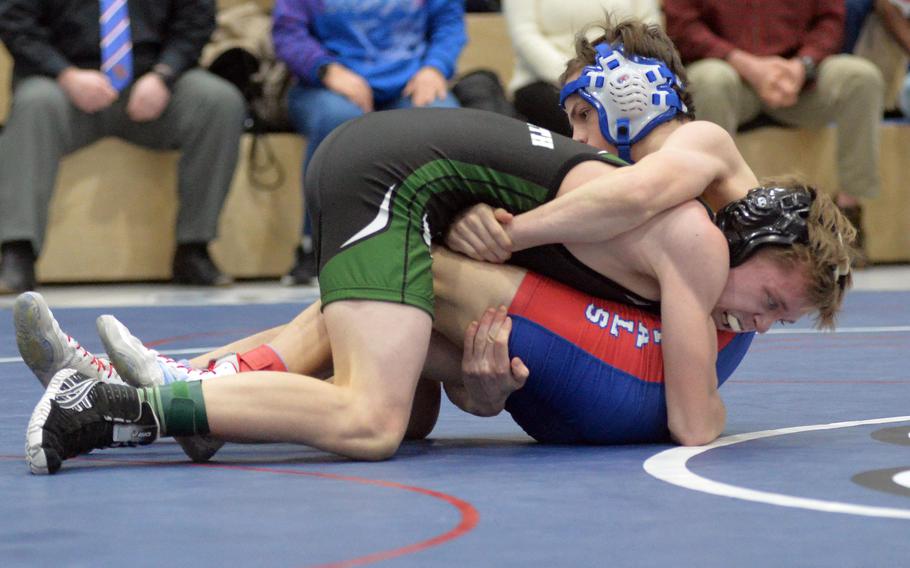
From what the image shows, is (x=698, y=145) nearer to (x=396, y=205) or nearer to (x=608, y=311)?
(x=608, y=311)

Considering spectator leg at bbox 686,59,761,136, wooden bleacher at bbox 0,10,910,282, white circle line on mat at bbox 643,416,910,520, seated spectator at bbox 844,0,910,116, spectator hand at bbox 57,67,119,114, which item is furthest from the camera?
seated spectator at bbox 844,0,910,116

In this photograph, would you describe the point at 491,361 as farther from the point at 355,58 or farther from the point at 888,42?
the point at 888,42

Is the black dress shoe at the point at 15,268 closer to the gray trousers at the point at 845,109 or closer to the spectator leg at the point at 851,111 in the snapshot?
the gray trousers at the point at 845,109

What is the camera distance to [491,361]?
9.71 feet

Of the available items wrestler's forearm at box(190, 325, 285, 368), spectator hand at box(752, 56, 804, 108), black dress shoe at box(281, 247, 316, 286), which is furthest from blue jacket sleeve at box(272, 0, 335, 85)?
wrestler's forearm at box(190, 325, 285, 368)

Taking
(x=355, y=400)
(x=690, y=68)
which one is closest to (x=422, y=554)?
(x=355, y=400)

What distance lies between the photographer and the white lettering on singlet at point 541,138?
307 cm

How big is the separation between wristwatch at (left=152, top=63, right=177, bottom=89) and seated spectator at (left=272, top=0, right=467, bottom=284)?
0.46m

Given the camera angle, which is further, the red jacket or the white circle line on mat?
the red jacket

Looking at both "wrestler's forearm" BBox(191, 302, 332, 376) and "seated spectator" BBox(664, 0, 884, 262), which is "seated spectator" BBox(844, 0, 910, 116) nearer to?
"seated spectator" BBox(664, 0, 884, 262)

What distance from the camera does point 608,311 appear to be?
3064mm

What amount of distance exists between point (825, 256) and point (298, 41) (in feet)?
13.3

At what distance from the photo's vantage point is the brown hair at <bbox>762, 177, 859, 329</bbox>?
9.71 ft

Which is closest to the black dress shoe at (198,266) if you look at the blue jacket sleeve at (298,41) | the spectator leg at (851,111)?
the blue jacket sleeve at (298,41)
